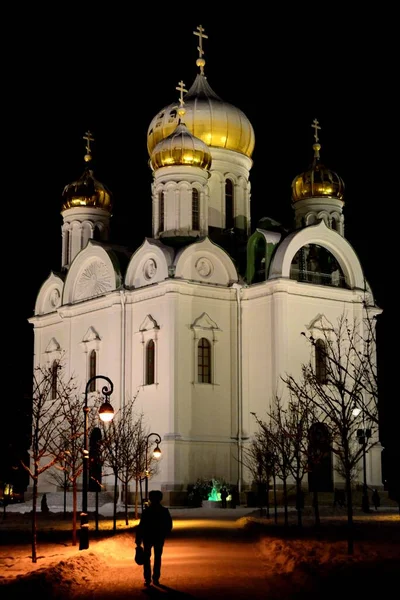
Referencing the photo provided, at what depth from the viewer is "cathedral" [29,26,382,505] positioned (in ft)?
148

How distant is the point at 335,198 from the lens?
53625 millimetres

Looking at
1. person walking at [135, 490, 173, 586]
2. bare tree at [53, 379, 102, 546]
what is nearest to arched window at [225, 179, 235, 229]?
bare tree at [53, 379, 102, 546]

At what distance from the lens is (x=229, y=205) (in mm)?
52875

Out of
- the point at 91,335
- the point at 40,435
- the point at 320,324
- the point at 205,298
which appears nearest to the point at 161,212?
the point at 205,298

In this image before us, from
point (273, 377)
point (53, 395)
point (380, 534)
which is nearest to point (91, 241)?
point (53, 395)

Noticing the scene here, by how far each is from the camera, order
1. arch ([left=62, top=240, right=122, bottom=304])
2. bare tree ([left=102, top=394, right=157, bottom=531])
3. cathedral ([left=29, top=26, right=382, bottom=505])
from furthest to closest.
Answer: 1. arch ([left=62, top=240, right=122, bottom=304])
2. cathedral ([left=29, top=26, right=382, bottom=505])
3. bare tree ([left=102, top=394, right=157, bottom=531])

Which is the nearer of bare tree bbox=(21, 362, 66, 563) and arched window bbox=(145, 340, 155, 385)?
bare tree bbox=(21, 362, 66, 563)

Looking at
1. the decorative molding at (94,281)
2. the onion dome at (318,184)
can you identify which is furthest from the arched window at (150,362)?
the onion dome at (318,184)

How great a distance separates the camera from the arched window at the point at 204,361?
46000 mm

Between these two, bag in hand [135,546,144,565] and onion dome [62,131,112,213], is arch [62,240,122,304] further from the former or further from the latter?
bag in hand [135,546,144,565]

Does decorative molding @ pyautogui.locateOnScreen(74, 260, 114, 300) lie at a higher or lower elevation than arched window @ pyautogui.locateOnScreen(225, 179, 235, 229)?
lower

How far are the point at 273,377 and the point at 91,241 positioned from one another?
12.5m

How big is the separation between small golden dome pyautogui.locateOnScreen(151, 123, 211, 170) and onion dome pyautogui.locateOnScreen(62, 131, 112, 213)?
799cm

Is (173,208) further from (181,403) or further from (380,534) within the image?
(380,534)
